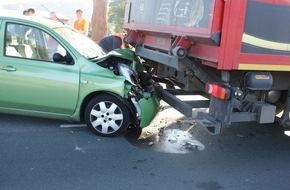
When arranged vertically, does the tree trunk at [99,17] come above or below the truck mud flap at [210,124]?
above

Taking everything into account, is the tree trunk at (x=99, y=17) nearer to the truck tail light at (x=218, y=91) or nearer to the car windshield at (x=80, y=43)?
the car windshield at (x=80, y=43)

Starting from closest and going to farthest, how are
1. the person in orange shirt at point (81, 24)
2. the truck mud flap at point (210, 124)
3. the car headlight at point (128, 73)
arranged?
the truck mud flap at point (210, 124) < the car headlight at point (128, 73) < the person in orange shirt at point (81, 24)

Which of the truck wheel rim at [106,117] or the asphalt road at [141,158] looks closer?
the asphalt road at [141,158]

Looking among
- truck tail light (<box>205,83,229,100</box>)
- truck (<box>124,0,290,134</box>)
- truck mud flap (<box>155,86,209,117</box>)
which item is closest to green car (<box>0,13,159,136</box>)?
truck mud flap (<box>155,86,209,117</box>)

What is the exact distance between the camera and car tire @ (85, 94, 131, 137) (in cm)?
530

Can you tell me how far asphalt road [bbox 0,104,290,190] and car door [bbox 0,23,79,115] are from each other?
0.44 metres

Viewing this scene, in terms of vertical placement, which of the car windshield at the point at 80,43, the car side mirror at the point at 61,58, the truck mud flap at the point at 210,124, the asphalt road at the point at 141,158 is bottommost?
the asphalt road at the point at 141,158

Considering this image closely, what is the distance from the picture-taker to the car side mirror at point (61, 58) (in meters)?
5.27

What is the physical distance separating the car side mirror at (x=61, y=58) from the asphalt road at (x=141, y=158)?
1.05 m

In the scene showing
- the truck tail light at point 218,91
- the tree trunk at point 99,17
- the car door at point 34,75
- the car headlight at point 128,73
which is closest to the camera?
the truck tail light at point 218,91

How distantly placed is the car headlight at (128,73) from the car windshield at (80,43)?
53 cm

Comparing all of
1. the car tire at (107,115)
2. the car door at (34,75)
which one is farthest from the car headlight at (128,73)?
the car door at (34,75)

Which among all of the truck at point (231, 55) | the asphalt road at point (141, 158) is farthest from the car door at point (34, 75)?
the truck at point (231, 55)

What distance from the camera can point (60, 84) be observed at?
207 inches
